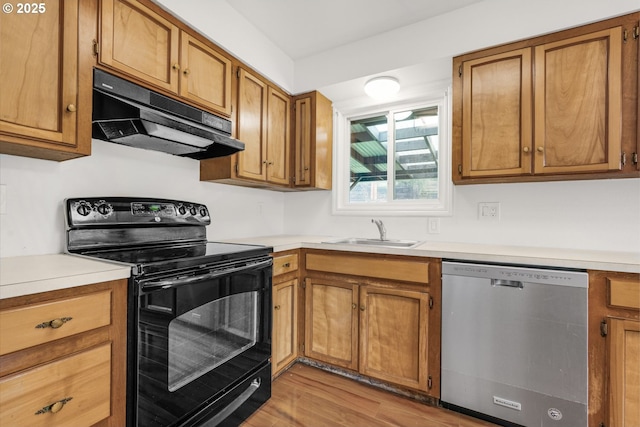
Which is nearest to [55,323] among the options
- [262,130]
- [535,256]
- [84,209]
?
[84,209]

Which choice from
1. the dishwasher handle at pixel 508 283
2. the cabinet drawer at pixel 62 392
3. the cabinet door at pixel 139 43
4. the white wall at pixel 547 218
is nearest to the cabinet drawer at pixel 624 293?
the dishwasher handle at pixel 508 283

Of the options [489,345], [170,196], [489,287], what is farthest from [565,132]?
[170,196]

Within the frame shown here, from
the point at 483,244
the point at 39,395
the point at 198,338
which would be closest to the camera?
the point at 39,395

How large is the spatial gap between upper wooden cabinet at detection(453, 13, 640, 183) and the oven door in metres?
1.58

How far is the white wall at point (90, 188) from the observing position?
4.36ft

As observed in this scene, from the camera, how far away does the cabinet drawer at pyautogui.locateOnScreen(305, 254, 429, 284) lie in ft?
5.86

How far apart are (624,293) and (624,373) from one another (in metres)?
0.37

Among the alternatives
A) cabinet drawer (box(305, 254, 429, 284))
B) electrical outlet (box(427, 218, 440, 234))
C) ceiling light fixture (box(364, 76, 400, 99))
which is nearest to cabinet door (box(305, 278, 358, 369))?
cabinet drawer (box(305, 254, 429, 284))

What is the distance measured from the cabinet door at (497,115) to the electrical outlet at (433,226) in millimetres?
490

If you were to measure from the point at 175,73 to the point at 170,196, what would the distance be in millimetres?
762

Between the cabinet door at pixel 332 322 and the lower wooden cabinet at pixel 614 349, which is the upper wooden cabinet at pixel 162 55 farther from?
the lower wooden cabinet at pixel 614 349

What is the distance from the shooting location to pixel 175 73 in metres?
1.65

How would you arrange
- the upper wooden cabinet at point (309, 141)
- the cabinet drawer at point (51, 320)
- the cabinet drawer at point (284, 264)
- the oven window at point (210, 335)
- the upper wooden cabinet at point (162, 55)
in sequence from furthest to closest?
1. the upper wooden cabinet at point (309, 141)
2. the cabinet drawer at point (284, 264)
3. the upper wooden cabinet at point (162, 55)
4. the oven window at point (210, 335)
5. the cabinet drawer at point (51, 320)

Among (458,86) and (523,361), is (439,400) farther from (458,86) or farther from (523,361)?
(458,86)
